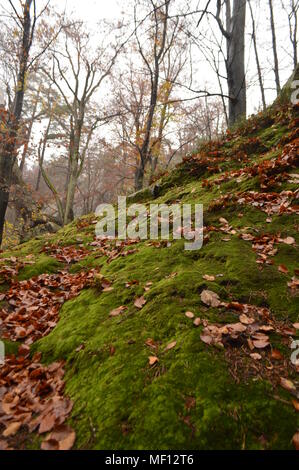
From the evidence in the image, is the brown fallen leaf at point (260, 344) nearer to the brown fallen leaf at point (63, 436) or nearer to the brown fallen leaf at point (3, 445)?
the brown fallen leaf at point (63, 436)

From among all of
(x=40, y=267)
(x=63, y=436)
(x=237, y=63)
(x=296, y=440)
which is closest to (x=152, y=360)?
(x=63, y=436)

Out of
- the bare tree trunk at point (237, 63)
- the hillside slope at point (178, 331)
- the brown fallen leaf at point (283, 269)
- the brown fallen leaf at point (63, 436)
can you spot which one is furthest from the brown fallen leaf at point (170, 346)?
the bare tree trunk at point (237, 63)

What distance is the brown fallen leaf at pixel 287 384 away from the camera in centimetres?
160

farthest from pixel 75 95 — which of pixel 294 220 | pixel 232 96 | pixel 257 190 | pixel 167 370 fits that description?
pixel 167 370

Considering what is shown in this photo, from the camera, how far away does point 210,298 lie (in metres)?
2.43

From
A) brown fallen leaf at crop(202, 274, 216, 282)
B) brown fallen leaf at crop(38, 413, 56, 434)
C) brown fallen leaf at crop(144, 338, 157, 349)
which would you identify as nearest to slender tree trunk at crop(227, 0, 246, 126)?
brown fallen leaf at crop(202, 274, 216, 282)

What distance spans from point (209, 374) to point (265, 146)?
550cm

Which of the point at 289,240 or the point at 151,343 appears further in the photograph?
the point at 289,240

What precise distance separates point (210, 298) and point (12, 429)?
5.48ft

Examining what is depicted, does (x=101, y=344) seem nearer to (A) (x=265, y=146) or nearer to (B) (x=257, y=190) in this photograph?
(B) (x=257, y=190)

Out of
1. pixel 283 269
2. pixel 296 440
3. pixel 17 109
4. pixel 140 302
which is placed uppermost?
pixel 17 109

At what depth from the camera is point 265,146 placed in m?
5.99

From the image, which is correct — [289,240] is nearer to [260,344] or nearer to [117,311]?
[260,344]

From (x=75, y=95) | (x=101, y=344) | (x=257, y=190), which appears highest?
(x=75, y=95)
